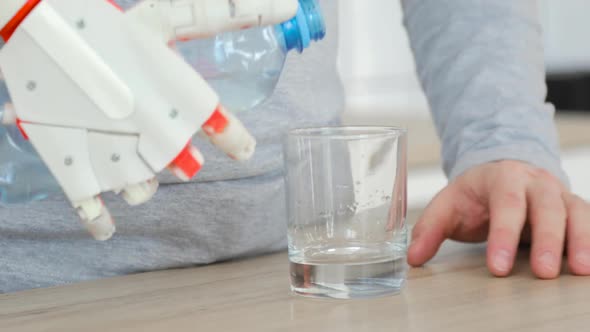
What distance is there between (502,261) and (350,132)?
0.17 meters

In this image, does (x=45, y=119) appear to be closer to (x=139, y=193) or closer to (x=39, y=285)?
(x=139, y=193)

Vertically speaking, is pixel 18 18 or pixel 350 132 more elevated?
pixel 18 18

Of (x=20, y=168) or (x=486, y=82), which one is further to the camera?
(x=486, y=82)

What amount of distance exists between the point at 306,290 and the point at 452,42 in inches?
18.5

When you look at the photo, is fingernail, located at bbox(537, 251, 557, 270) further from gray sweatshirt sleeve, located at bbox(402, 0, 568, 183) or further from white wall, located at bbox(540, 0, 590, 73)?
white wall, located at bbox(540, 0, 590, 73)

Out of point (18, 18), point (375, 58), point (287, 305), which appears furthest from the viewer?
point (375, 58)

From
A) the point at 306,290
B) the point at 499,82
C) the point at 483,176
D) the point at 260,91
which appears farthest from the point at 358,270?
the point at 499,82

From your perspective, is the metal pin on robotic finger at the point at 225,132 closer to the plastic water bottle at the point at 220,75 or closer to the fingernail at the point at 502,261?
the plastic water bottle at the point at 220,75

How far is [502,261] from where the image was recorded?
2.60 feet

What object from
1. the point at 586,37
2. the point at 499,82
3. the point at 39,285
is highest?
the point at 499,82

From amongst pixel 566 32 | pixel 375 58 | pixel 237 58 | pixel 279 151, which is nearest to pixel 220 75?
pixel 237 58

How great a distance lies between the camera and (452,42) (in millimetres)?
1082

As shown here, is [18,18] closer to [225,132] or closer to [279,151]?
[225,132]

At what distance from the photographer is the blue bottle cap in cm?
62
